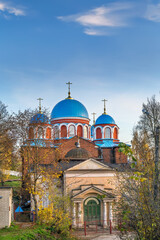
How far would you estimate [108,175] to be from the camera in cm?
2259

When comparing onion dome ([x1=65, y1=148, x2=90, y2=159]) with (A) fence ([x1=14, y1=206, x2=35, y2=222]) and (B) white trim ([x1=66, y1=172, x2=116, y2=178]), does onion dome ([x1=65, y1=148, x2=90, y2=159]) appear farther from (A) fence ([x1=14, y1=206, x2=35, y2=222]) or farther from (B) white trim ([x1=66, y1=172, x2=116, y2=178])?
(A) fence ([x1=14, y1=206, x2=35, y2=222])

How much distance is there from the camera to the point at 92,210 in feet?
70.2

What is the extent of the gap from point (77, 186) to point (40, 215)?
17.4 ft

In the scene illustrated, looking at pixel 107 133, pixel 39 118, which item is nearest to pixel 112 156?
pixel 107 133

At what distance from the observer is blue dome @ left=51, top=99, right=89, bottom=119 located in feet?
116

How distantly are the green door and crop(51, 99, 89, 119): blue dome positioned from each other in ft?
50.3

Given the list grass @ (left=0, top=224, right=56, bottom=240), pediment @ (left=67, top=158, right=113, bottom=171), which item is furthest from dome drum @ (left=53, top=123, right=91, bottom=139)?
grass @ (left=0, top=224, right=56, bottom=240)

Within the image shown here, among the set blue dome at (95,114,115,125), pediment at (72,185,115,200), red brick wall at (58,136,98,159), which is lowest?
pediment at (72,185,115,200)

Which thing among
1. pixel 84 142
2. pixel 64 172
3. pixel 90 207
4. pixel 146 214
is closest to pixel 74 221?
pixel 90 207

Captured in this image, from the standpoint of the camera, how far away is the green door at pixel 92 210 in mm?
21219

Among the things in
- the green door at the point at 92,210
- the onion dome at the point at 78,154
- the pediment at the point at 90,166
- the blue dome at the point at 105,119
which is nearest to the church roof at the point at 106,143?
the blue dome at the point at 105,119

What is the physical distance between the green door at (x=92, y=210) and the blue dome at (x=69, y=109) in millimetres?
15320

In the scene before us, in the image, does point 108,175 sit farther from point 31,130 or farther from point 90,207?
point 31,130

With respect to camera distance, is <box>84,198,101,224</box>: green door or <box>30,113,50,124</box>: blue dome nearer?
<box>30,113,50,124</box>: blue dome
